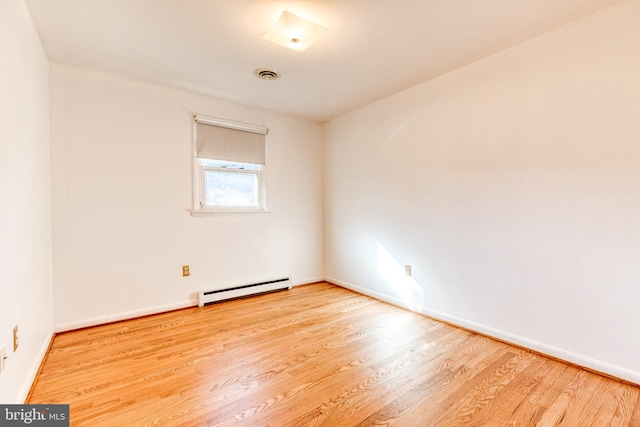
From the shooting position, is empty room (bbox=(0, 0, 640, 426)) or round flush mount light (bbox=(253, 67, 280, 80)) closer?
empty room (bbox=(0, 0, 640, 426))

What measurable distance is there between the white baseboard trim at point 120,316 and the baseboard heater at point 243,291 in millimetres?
115

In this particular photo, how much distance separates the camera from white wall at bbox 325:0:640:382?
5.76 ft

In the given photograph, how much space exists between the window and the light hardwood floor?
135 cm

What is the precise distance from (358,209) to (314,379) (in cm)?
217

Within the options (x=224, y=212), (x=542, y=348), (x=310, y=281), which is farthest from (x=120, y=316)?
(x=542, y=348)

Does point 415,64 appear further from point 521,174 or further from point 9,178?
point 9,178

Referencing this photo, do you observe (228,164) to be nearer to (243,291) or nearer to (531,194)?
(243,291)

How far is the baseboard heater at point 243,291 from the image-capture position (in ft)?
10.2

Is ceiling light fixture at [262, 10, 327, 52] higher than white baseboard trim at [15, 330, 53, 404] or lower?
higher

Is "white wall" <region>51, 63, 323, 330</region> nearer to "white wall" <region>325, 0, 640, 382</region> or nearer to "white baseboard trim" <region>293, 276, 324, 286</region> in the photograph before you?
"white baseboard trim" <region>293, 276, 324, 286</region>

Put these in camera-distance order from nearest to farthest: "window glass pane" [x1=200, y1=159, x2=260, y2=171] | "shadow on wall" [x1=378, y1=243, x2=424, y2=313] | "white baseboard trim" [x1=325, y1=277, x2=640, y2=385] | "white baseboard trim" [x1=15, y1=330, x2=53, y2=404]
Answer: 1. "white baseboard trim" [x1=15, y1=330, x2=53, y2=404]
2. "white baseboard trim" [x1=325, y1=277, x2=640, y2=385]
3. "shadow on wall" [x1=378, y1=243, x2=424, y2=313]
4. "window glass pane" [x1=200, y1=159, x2=260, y2=171]

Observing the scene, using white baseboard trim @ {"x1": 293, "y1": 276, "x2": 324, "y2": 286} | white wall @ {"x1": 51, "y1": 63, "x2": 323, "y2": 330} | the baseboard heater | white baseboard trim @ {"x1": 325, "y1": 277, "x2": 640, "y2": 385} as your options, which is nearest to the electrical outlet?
white wall @ {"x1": 51, "y1": 63, "x2": 323, "y2": 330}

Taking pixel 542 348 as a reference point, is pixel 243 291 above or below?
above

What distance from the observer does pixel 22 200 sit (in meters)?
1.65
